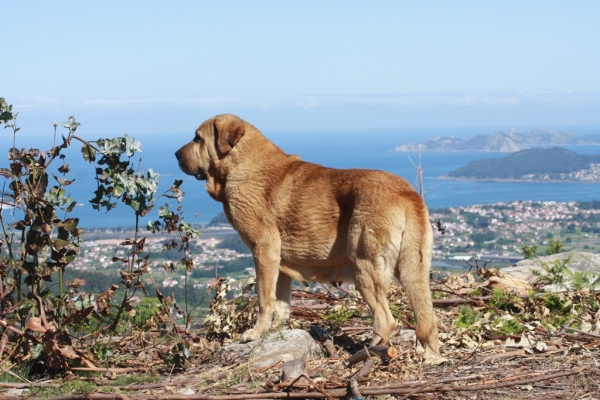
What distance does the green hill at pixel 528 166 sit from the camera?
82562 millimetres

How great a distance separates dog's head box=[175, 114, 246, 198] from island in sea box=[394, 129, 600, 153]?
71641 millimetres

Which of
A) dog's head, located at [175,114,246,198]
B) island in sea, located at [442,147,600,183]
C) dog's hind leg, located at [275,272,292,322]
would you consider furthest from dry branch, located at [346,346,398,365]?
island in sea, located at [442,147,600,183]

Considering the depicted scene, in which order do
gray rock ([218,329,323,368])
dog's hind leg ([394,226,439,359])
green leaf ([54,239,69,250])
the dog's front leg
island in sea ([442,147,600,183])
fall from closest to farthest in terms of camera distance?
dog's hind leg ([394,226,439,359]), gray rock ([218,329,323,368]), green leaf ([54,239,69,250]), the dog's front leg, island in sea ([442,147,600,183])

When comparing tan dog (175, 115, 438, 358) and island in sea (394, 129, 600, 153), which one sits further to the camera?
island in sea (394, 129, 600, 153)

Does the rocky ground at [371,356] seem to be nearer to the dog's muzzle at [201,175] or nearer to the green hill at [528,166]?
the dog's muzzle at [201,175]

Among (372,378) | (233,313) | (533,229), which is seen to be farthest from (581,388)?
(533,229)

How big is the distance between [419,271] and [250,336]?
1863mm

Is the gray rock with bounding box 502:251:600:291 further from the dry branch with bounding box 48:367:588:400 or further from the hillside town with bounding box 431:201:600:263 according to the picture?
the hillside town with bounding box 431:201:600:263

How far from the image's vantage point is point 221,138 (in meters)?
8.06

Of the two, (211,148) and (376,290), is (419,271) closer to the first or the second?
(376,290)

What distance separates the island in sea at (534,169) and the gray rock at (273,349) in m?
76.5

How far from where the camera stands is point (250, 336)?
7363 mm

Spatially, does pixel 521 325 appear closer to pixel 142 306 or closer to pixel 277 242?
pixel 277 242

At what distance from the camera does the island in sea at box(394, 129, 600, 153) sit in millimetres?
96688
